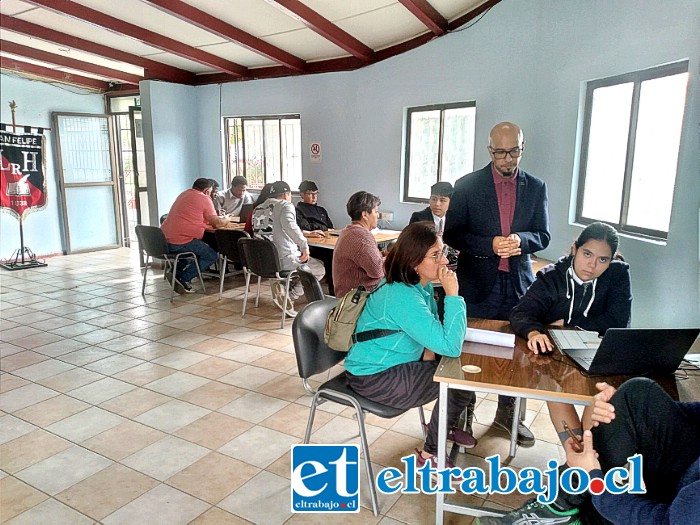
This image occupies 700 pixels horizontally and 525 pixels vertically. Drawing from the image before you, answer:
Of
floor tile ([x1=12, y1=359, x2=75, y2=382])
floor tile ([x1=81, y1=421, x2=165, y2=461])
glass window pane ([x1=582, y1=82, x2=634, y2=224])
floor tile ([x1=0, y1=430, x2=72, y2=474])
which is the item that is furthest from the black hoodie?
floor tile ([x1=12, y1=359, x2=75, y2=382])

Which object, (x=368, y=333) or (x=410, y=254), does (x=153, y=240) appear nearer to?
(x=368, y=333)

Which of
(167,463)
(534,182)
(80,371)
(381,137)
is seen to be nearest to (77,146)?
(381,137)

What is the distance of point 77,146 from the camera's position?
7.66 metres

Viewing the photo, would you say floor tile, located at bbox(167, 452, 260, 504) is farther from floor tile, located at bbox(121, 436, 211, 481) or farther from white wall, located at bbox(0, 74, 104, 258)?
white wall, located at bbox(0, 74, 104, 258)

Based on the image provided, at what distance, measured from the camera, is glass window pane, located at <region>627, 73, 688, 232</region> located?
2.66m

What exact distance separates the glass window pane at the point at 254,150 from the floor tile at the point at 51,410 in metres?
4.47

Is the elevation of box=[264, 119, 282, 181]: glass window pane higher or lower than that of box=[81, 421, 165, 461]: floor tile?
higher

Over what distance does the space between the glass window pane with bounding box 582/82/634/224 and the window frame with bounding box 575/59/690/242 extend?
25mm

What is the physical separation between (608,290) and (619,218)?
3.94 ft

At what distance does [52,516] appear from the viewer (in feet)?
6.77

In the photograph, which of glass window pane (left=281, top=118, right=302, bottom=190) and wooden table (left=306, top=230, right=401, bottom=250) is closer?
wooden table (left=306, top=230, right=401, bottom=250)

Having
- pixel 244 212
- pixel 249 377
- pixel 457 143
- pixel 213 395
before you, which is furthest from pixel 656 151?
pixel 244 212

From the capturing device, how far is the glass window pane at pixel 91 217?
7.73 metres

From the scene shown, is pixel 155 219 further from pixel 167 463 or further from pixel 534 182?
pixel 534 182
